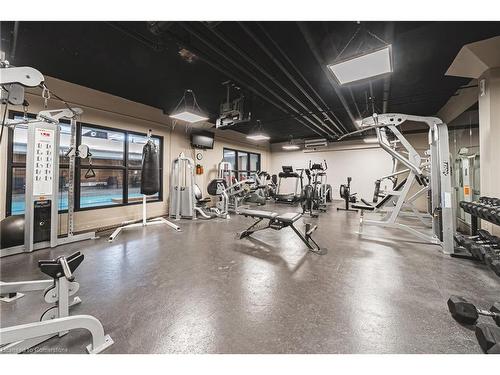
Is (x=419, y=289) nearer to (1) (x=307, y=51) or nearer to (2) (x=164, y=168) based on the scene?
(1) (x=307, y=51)

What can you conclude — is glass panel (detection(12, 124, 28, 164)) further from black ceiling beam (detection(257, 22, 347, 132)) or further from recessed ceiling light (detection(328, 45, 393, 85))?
recessed ceiling light (detection(328, 45, 393, 85))

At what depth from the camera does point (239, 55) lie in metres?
3.03

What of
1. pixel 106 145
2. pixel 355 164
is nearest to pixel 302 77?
pixel 106 145

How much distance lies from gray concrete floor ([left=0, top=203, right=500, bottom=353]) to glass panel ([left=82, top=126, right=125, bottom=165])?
239 cm

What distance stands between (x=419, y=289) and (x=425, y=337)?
2.66ft

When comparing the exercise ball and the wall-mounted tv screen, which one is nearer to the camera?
the exercise ball

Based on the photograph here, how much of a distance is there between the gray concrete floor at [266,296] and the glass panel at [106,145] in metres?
2.39

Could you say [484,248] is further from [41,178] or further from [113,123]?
[113,123]

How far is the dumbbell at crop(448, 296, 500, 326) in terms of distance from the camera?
151cm

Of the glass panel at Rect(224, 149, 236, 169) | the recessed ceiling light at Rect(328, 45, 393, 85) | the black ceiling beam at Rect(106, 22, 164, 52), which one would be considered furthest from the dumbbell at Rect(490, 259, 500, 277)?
the glass panel at Rect(224, 149, 236, 169)

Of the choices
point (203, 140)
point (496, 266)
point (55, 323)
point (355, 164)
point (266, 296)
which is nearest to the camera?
point (55, 323)

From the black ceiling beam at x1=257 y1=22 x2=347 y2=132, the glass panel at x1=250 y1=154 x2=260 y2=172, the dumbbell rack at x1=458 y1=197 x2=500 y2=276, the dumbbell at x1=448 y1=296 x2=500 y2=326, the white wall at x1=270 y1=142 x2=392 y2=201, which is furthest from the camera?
the glass panel at x1=250 y1=154 x2=260 y2=172

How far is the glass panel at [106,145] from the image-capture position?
4.93 metres

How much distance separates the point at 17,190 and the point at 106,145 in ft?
6.86
